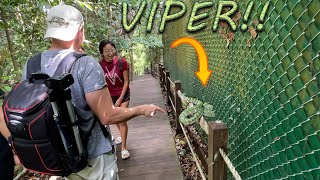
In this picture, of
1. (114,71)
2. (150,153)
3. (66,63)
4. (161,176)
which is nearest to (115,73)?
(114,71)

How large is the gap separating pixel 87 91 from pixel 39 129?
33 cm

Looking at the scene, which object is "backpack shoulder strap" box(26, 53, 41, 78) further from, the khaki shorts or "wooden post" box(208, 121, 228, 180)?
"wooden post" box(208, 121, 228, 180)

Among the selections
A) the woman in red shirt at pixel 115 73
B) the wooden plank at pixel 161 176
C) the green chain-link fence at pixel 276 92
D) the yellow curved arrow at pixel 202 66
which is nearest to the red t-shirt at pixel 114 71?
the woman in red shirt at pixel 115 73

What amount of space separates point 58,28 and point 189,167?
322cm

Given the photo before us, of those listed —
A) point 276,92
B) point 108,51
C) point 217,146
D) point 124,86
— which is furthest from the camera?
point 124,86

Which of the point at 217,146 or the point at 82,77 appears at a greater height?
the point at 82,77

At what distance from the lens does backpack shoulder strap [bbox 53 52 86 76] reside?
1.68 metres

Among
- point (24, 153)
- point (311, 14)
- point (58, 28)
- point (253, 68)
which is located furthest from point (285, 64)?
point (24, 153)

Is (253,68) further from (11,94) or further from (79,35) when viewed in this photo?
(11,94)

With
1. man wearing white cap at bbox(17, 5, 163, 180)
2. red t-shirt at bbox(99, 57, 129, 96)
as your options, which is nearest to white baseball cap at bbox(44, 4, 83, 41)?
man wearing white cap at bbox(17, 5, 163, 180)

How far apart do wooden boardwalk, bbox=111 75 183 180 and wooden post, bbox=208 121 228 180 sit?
1438 millimetres

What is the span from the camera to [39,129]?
153cm

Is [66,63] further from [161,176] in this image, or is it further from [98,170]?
[161,176]

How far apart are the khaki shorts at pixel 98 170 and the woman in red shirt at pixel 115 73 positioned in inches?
79.2
